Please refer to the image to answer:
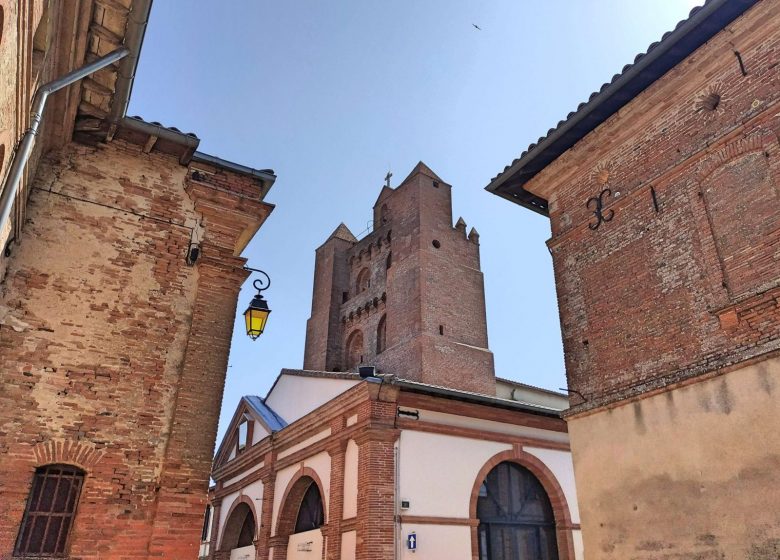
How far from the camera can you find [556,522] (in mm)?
14195

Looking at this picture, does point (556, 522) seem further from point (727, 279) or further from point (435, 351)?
point (435, 351)

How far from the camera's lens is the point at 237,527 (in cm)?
1936

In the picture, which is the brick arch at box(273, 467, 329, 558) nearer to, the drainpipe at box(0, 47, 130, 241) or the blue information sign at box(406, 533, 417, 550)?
the blue information sign at box(406, 533, 417, 550)

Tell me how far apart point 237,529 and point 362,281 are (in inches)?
697

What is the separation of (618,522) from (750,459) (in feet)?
6.61

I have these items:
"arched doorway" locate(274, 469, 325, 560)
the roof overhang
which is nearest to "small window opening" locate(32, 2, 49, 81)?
the roof overhang

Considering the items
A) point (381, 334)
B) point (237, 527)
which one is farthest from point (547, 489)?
point (381, 334)

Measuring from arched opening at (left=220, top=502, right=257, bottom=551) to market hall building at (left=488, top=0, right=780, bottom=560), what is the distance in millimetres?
13931

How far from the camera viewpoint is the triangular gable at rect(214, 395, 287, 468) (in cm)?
1795

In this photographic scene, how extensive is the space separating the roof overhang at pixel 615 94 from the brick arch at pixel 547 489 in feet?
20.7

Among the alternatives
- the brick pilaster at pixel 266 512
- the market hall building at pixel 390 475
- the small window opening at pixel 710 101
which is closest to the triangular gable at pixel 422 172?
the market hall building at pixel 390 475

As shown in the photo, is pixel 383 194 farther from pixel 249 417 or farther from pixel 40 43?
pixel 40 43

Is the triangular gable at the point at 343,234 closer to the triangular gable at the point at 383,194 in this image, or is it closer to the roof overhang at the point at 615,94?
the triangular gable at the point at 383,194

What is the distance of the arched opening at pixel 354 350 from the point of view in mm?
31969
